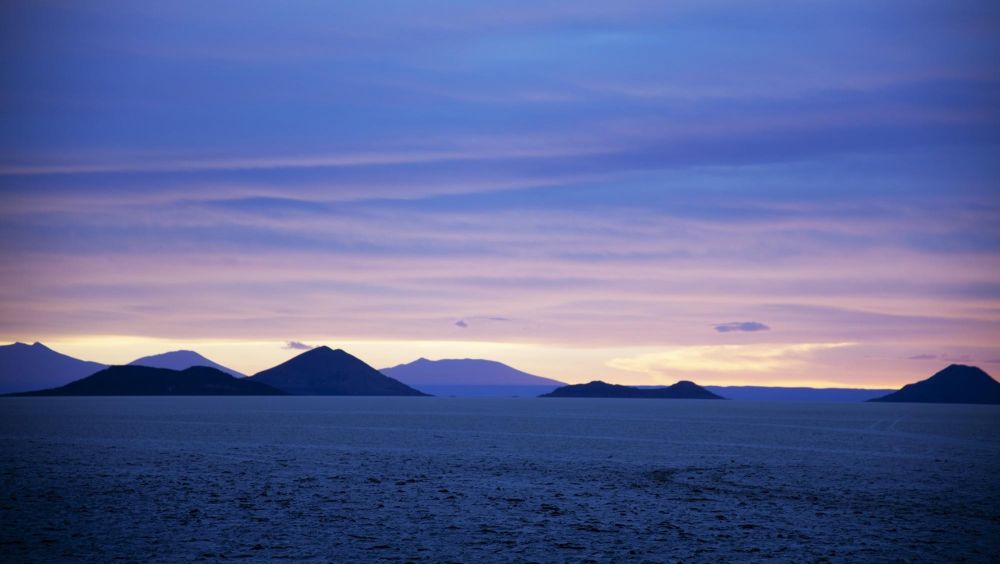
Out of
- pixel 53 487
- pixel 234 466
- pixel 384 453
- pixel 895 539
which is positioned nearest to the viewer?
pixel 895 539

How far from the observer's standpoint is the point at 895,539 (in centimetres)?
4678

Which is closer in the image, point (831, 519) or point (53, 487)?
point (831, 519)

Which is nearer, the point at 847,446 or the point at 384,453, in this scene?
the point at 384,453

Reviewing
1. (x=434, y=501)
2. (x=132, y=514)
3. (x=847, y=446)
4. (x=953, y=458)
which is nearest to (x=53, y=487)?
(x=132, y=514)

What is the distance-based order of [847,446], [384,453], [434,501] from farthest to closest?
[847,446]
[384,453]
[434,501]

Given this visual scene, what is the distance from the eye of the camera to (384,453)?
110 m

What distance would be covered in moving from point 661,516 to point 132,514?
33182 millimetres

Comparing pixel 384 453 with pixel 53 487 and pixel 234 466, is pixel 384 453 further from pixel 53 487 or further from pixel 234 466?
pixel 53 487

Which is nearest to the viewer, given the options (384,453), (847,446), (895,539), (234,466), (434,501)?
(895,539)

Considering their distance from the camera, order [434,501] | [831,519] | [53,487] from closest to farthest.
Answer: [831,519] < [434,501] < [53,487]

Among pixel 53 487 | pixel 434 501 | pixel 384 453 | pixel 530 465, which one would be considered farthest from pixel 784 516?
pixel 384 453

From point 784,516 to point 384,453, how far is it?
63.9 metres

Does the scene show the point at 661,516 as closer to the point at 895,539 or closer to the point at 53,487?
the point at 895,539

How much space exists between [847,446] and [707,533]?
321 ft
